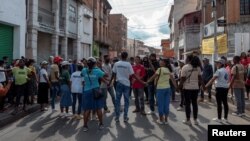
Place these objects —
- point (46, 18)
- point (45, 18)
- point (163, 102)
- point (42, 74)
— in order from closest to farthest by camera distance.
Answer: point (163, 102) → point (42, 74) → point (45, 18) → point (46, 18)

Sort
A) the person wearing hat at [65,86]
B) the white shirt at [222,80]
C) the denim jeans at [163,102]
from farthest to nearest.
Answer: the person wearing hat at [65,86], the white shirt at [222,80], the denim jeans at [163,102]

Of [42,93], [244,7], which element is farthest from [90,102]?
[244,7]

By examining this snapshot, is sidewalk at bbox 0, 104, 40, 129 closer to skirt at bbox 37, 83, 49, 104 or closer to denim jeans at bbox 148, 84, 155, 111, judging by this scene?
skirt at bbox 37, 83, 49, 104

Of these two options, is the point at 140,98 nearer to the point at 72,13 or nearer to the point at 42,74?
the point at 42,74

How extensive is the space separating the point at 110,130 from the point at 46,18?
1621 cm

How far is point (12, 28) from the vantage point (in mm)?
18359

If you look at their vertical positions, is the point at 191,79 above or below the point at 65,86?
above

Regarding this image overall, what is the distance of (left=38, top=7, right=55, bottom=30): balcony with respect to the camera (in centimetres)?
2230

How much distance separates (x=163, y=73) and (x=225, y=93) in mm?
1797

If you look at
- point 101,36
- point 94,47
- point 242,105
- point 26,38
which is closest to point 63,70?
point 242,105

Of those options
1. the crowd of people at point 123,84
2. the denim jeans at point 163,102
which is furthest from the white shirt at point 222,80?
the denim jeans at point 163,102

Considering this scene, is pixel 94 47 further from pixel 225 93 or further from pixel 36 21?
pixel 225 93

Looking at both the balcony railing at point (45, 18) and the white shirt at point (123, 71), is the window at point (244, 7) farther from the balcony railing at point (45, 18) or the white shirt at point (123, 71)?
the white shirt at point (123, 71)

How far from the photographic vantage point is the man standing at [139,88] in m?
11.3
